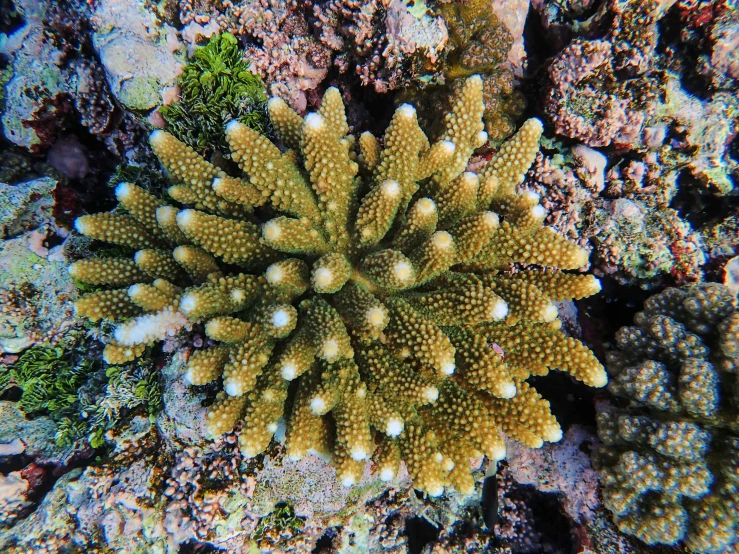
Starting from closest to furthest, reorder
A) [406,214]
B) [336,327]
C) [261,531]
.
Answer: [336,327] < [406,214] < [261,531]

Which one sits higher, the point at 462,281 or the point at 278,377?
the point at 462,281

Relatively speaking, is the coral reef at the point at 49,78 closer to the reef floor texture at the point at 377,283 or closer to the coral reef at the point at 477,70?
the reef floor texture at the point at 377,283

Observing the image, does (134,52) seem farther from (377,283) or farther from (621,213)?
(621,213)

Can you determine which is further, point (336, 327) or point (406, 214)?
point (406, 214)

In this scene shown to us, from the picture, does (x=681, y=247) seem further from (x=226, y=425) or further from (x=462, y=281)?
(x=226, y=425)

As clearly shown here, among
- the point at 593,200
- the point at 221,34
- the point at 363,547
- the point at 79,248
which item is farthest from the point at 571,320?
the point at 79,248

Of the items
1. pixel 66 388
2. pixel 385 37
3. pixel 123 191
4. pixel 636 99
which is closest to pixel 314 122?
pixel 385 37
